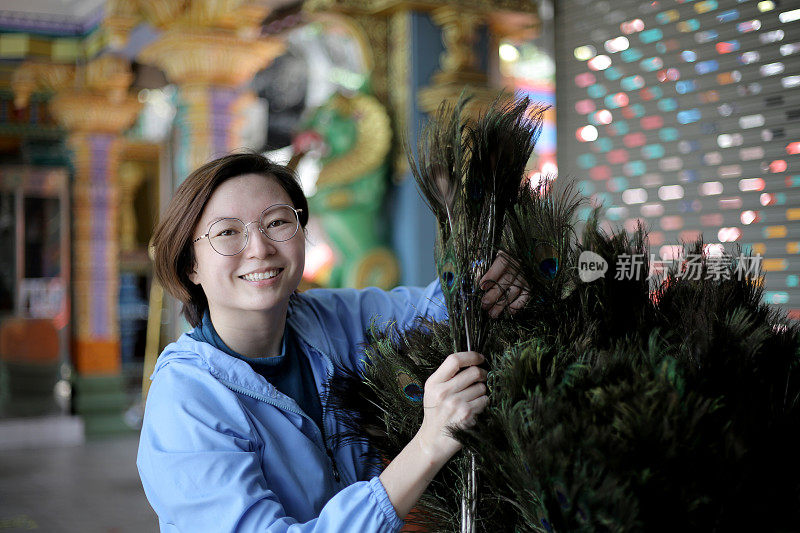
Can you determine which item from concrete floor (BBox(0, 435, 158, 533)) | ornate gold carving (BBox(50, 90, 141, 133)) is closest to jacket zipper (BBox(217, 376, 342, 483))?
concrete floor (BBox(0, 435, 158, 533))

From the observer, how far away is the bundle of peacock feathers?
2.69 ft

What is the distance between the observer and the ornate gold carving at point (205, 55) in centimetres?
457

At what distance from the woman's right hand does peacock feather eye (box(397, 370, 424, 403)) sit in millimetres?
78

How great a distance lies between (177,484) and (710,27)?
1640 mm

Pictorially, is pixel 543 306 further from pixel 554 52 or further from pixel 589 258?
pixel 554 52

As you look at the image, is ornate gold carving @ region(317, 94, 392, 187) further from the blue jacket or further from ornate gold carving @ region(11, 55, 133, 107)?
ornate gold carving @ region(11, 55, 133, 107)

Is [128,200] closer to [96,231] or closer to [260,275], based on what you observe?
[96,231]

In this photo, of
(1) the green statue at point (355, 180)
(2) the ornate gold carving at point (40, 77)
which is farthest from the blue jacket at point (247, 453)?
(2) the ornate gold carving at point (40, 77)

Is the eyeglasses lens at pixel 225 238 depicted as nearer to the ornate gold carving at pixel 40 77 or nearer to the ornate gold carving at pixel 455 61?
the ornate gold carving at pixel 455 61

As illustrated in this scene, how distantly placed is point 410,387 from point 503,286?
18 cm

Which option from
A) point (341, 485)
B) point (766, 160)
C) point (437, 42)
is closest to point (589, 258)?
point (341, 485)

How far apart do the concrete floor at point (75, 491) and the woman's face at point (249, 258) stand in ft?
11.2

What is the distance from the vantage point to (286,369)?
1473 mm

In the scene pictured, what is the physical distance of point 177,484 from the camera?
45.3 inches
